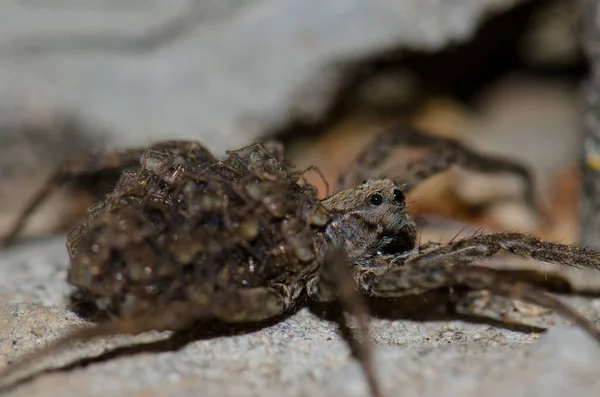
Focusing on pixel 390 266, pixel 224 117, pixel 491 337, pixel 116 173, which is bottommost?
pixel 491 337

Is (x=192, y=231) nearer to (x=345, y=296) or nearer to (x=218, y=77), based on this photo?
(x=345, y=296)

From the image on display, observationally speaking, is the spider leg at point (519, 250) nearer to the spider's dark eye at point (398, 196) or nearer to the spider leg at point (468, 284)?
the spider leg at point (468, 284)

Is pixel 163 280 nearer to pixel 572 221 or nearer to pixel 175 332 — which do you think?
pixel 175 332

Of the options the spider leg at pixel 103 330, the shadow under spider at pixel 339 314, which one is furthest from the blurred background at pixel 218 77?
the spider leg at pixel 103 330

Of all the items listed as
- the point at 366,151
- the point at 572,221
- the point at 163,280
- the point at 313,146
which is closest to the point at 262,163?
the point at 163,280

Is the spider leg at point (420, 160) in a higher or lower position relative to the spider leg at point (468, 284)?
higher

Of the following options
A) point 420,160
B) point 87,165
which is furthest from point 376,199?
point 87,165
